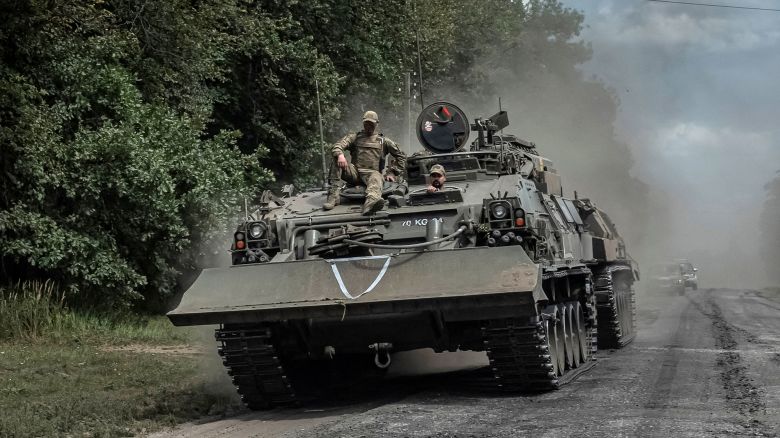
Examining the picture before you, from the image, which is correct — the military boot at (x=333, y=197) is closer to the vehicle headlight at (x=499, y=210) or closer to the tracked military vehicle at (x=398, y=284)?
the tracked military vehicle at (x=398, y=284)

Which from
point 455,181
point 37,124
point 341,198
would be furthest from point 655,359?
point 37,124

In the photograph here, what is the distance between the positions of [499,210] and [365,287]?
1.67m

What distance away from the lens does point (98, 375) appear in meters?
13.4

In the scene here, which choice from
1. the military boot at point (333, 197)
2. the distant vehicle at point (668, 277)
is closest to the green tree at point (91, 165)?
the military boot at point (333, 197)

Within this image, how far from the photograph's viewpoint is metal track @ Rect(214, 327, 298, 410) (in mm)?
10531

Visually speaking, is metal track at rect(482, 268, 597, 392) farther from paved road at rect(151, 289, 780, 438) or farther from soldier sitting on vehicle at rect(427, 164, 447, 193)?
soldier sitting on vehicle at rect(427, 164, 447, 193)

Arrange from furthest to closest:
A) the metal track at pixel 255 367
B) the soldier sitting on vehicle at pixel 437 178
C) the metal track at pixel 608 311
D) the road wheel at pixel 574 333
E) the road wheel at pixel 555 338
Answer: the metal track at pixel 608 311, the road wheel at pixel 574 333, the soldier sitting on vehicle at pixel 437 178, the road wheel at pixel 555 338, the metal track at pixel 255 367

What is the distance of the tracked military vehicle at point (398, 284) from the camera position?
10.1m

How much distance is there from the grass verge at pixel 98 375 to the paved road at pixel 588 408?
715 mm

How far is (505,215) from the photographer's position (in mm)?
11094

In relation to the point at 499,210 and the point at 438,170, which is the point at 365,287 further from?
the point at 438,170

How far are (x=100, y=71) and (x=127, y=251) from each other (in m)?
2.68

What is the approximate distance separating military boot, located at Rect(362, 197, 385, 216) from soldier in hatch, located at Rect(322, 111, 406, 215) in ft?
0.66

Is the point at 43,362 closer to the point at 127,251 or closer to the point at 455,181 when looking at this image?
the point at 127,251
